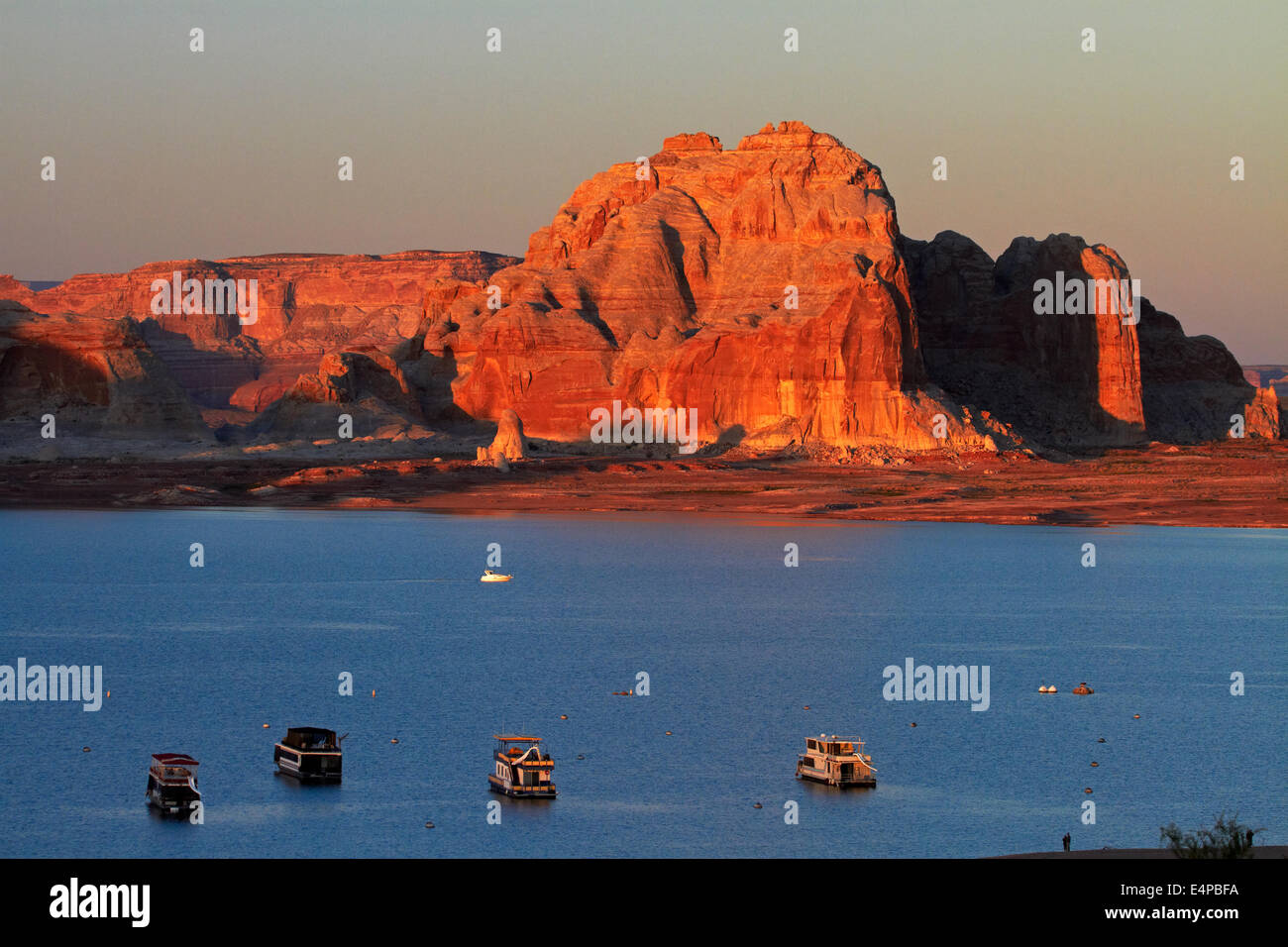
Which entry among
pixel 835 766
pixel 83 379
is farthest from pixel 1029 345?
pixel 835 766

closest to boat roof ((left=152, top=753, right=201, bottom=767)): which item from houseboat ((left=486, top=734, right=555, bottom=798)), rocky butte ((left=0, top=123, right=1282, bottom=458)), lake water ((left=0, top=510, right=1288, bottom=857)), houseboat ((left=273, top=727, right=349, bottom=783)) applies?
lake water ((left=0, top=510, right=1288, bottom=857))

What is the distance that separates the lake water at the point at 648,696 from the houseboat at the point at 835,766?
542mm

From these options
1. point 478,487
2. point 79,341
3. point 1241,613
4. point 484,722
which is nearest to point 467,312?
point 79,341

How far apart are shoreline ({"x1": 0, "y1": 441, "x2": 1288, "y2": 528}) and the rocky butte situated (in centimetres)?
725

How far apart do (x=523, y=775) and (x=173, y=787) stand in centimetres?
751

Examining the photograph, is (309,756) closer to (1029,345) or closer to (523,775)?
(523,775)

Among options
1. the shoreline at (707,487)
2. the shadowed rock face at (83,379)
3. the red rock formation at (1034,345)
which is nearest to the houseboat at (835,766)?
the shoreline at (707,487)

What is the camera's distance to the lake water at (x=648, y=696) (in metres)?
34.2

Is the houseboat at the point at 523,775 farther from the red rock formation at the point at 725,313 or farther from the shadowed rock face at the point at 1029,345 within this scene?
the shadowed rock face at the point at 1029,345

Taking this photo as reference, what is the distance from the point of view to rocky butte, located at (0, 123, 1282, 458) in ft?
502

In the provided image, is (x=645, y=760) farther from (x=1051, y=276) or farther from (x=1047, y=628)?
(x=1051, y=276)

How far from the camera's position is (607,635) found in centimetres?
6391

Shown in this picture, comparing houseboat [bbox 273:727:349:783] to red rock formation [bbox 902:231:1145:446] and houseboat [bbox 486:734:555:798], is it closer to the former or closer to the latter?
houseboat [bbox 486:734:555:798]

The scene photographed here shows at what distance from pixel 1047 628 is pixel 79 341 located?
11757cm
